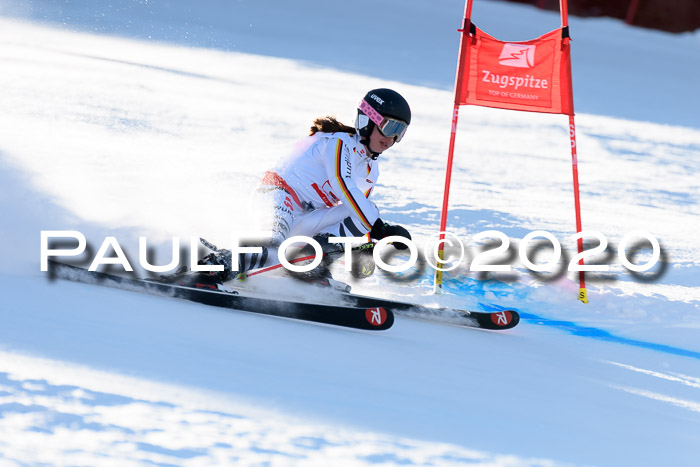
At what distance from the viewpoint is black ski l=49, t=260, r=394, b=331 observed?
Answer: 398cm

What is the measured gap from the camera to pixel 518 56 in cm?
528

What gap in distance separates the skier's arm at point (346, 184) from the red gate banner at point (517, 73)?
1137 mm

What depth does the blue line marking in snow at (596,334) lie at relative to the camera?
4.55 meters

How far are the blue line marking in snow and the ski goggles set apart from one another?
1218 mm

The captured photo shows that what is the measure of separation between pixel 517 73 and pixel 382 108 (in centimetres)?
122

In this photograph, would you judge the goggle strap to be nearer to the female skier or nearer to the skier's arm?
the female skier

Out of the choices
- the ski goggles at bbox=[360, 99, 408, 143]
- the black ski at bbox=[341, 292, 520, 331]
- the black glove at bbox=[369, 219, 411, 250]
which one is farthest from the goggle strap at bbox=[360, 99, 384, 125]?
the black ski at bbox=[341, 292, 520, 331]

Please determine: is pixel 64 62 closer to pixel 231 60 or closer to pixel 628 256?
pixel 231 60

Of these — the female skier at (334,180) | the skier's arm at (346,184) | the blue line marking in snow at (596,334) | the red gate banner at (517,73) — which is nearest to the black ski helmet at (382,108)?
the female skier at (334,180)

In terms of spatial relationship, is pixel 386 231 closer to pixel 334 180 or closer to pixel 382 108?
pixel 334 180

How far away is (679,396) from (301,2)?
1541 cm

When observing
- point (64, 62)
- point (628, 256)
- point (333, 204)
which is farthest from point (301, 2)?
point (333, 204)

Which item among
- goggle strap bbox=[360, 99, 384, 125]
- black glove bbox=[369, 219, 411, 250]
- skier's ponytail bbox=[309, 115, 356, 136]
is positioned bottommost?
black glove bbox=[369, 219, 411, 250]

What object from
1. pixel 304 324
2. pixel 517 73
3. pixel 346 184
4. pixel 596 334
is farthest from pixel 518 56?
pixel 304 324
